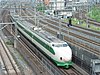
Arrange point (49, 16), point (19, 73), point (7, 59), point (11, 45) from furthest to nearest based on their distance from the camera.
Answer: point (49, 16)
point (11, 45)
point (7, 59)
point (19, 73)

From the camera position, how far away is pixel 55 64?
108 ft

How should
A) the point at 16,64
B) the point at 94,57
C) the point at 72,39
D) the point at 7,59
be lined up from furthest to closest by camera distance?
1. the point at 72,39
2. the point at 7,59
3. the point at 16,64
4. the point at 94,57

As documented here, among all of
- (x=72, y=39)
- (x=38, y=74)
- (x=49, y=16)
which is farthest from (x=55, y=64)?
(x=49, y=16)

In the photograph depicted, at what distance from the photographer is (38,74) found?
29469mm

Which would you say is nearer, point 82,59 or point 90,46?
point 82,59

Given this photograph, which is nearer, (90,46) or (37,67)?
(37,67)

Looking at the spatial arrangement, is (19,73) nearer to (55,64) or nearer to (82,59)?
(55,64)

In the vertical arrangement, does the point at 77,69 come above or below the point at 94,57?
below

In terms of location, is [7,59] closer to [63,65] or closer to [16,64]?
[16,64]

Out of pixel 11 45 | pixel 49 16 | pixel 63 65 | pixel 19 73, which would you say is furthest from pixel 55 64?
pixel 49 16

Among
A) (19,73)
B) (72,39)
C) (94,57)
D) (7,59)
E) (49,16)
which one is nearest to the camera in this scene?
(19,73)

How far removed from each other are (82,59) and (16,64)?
823cm

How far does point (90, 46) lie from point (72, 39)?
23.8 feet

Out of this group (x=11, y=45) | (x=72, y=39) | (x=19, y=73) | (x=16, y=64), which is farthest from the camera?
(x=11, y=45)
